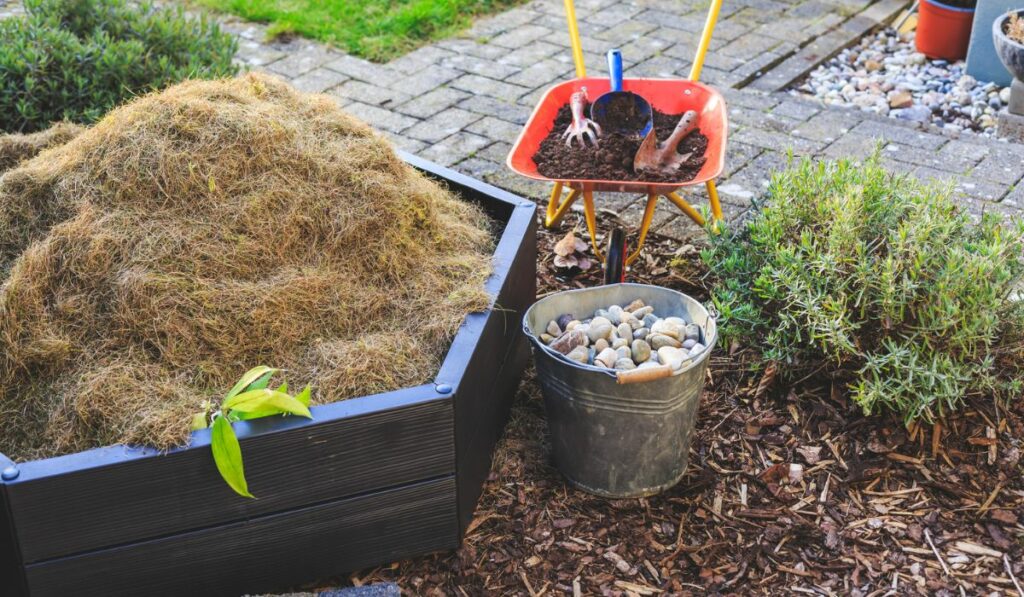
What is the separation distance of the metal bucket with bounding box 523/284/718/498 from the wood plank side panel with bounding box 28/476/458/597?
42 centimetres

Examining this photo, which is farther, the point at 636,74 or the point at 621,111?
the point at 636,74

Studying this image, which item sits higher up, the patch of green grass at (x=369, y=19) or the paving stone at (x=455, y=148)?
the patch of green grass at (x=369, y=19)

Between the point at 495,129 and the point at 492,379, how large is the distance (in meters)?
2.53

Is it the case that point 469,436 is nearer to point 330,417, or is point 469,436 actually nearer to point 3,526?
point 330,417

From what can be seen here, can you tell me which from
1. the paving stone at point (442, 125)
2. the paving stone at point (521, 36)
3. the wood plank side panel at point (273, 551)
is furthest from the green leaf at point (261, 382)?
the paving stone at point (521, 36)

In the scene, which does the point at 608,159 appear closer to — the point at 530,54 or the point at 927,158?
the point at 927,158

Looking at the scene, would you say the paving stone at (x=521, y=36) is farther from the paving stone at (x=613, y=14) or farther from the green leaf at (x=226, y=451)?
the green leaf at (x=226, y=451)

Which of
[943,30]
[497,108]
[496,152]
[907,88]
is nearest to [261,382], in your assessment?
[496,152]

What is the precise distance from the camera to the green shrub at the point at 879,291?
2.80 m

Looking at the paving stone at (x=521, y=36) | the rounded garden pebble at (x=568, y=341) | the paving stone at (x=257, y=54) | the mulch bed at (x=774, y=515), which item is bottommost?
the mulch bed at (x=774, y=515)

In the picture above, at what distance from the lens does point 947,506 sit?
286cm

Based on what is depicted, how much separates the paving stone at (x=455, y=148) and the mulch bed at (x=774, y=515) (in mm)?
1890

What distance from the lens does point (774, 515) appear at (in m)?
2.86

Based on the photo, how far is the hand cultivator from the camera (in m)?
3.46
